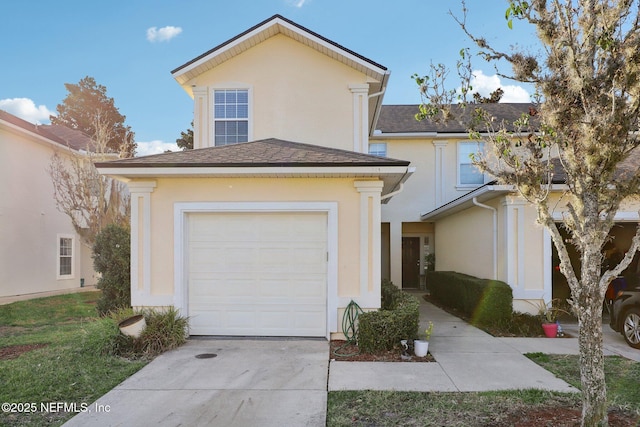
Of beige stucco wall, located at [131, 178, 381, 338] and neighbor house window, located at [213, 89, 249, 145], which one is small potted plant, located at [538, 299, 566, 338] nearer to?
beige stucco wall, located at [131, 178, 381, 338]

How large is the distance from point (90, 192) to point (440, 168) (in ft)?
42.3

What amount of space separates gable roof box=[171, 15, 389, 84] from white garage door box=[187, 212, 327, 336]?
14.2 ft

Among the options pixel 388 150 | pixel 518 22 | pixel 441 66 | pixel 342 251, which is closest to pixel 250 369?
pixel 342 251

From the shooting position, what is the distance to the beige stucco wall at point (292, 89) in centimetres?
1017

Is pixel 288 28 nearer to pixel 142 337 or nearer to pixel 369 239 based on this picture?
pixel 369 239

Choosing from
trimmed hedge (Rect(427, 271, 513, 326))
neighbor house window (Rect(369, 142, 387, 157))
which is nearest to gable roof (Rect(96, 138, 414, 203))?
trimmed hedge (Rect(427, 271, 513, 326))

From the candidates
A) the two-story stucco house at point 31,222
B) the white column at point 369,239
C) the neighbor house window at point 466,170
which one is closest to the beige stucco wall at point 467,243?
the neighbor house window at point 466,170

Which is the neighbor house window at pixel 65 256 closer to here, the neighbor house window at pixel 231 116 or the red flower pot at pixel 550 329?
the neighbor house window at pixel 231 116

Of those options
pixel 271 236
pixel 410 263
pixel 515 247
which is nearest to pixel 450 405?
pixel 271 236

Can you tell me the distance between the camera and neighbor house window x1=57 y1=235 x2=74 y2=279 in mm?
16509

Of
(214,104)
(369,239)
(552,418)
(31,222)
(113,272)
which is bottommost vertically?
(552,418)

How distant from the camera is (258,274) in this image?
25.5 ft

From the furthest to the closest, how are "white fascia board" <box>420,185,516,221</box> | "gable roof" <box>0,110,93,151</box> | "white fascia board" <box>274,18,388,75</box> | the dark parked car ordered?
1. "gable roof" <box>0,110,93,151</box>
2. "white fascia board" <box>274,18,388,75</box>
3. "white fascia board" <box>420,185,516,221</box>
4. the dark parked car

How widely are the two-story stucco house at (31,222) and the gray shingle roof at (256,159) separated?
9.18m
